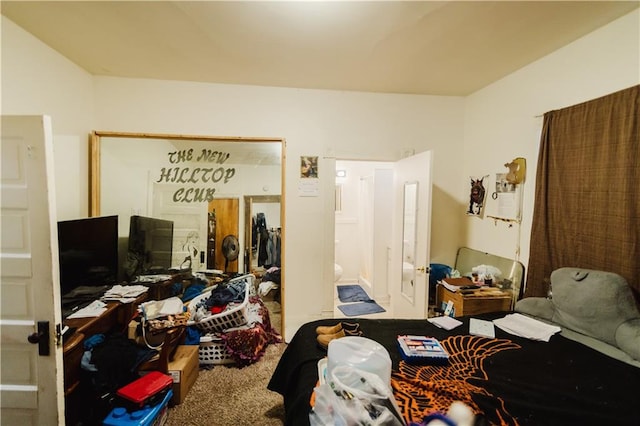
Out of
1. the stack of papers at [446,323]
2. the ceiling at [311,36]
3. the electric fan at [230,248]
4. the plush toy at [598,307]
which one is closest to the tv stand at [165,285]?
the electric fan at [230,248]

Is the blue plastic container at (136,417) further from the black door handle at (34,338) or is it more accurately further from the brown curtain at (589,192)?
the brown curtain at (589,192)

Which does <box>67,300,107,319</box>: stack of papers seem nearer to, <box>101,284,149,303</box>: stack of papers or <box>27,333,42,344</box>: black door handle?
<box>101,284,149,303</box>: stack of papers

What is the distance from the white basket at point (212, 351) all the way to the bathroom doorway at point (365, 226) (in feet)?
5.62

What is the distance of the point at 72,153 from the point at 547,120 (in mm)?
4067

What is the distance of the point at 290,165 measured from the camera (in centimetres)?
312

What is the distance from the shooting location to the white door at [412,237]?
2779 millimetres

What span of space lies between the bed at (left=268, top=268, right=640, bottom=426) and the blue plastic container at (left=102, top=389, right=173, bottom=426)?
71cm

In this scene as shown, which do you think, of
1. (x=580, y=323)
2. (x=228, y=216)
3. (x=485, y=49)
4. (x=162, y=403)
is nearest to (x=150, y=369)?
(x=162, y=403)

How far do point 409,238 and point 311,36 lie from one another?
2.22 meters

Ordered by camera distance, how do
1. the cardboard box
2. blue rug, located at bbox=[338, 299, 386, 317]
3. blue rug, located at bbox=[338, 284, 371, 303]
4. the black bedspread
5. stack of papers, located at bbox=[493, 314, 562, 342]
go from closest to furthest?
the black bedspread < stack of papers, located at bbox=[493, 314, 562, 342] < the cardboard box < blue rug, located at bbox=[338, 299, 386, 317] < blue rug, located at bbox=[338, 284, 371, 303]

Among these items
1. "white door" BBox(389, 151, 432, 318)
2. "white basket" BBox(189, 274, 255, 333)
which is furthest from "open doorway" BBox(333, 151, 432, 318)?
"white basket" BBox(189, 274, 255, 333)

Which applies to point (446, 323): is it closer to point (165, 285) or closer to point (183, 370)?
point (183, 370)

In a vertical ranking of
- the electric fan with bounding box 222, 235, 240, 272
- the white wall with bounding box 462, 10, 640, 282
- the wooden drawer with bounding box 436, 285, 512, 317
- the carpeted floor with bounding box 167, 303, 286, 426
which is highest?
the white wall with bounding box 462, 10, 640, 282

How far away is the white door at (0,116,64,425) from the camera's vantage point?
4.50 feet
